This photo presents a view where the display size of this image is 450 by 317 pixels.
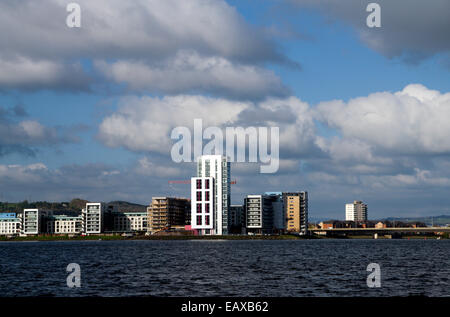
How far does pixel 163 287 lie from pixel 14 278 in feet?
86.6

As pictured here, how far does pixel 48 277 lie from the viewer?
236 feet
